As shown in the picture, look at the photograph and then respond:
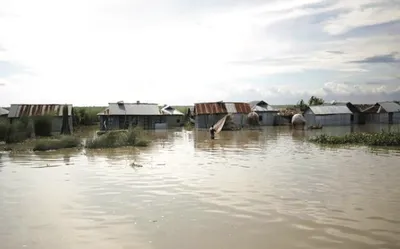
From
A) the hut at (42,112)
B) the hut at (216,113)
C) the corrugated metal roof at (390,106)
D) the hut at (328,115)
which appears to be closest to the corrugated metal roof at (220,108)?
the hut at (216,113)

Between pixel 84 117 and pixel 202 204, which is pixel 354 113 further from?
pixel 202 204

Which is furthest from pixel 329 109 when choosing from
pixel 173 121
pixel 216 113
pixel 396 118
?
pixel 173 121

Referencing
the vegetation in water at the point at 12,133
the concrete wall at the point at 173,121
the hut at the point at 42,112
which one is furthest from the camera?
the concrete wall at the point at 173,121

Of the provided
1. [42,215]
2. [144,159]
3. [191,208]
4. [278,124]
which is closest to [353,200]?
[191,208]

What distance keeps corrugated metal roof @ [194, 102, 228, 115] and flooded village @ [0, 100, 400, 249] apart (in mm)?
22277

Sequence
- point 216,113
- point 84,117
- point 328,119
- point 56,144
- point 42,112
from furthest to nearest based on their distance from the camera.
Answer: point 84,117
point 328,119
point 216,113
point 42,112
point 56,144

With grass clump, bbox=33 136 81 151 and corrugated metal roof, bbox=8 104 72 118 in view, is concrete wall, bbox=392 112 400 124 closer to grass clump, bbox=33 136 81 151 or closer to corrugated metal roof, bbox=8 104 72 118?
corrugated metal roof, bbox=8 104 72 118

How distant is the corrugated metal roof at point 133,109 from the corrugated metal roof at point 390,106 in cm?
2778

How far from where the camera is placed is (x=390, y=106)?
5109cm

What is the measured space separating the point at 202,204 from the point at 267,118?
40254 millimetres

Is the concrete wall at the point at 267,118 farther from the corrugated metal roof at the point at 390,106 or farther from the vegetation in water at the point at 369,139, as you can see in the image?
the vegetation in water at the point at 369,139

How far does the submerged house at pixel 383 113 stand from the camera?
5022cm

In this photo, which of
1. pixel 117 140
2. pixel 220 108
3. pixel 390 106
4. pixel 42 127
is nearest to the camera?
pixel 117 140

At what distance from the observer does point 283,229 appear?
7.55 m
